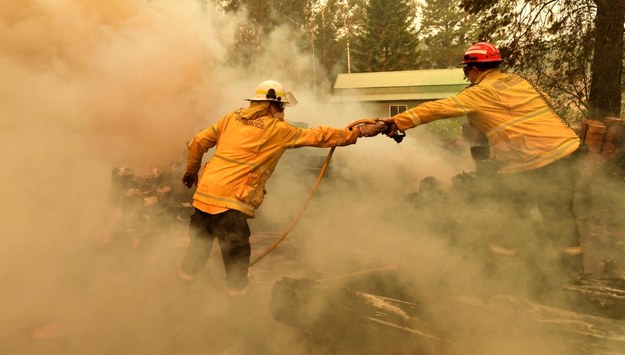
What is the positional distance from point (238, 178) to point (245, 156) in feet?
0.59

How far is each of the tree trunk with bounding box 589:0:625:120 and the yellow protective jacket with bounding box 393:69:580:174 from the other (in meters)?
6.17

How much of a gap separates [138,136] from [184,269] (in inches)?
243

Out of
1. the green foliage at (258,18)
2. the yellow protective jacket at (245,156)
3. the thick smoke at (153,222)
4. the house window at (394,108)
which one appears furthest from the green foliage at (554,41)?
the green foliage at (258,18)

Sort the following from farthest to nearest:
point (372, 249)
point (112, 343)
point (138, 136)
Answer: point (138, 136), point (372, 249), point (112, 343)

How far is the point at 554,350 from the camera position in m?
2.34

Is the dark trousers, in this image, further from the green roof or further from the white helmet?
the green roof

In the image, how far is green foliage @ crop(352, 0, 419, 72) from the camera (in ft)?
105

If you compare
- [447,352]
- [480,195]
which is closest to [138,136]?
[480,195]

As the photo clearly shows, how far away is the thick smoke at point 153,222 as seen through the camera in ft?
11.0

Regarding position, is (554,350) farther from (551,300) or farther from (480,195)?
(480,195)

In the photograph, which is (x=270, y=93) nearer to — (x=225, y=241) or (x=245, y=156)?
(x=245, y=156)

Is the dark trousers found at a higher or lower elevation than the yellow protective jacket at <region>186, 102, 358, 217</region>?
lower

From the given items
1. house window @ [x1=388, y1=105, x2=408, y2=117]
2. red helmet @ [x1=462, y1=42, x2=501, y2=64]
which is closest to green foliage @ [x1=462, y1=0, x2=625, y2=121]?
red helmet @ [x1=462, y1=42, x2=501, y2=64]

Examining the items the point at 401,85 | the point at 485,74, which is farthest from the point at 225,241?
the point at 401,85
